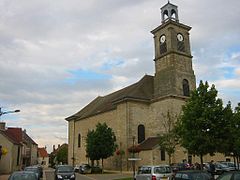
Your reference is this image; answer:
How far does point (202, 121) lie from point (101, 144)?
69.1 feet

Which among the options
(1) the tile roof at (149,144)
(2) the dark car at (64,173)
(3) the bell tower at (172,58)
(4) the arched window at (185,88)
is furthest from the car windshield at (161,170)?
(4) the arched window at (185,88)

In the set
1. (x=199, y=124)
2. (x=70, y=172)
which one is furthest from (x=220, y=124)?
(x=70, y=172)

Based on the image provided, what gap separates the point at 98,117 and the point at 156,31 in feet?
60.1

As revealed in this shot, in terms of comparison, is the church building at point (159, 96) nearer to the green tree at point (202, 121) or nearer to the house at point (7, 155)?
the house at point (7, 155)

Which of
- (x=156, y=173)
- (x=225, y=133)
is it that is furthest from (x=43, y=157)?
(x=156, y=173)

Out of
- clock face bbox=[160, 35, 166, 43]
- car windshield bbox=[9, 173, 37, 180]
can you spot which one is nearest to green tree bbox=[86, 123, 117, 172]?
clock face bbox=[160, 35, 166, 43]

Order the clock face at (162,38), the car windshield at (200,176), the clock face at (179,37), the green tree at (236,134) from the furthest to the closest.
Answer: the clock face at (162,38), the clock face at (179,37), the green tree at (236,134), the car windshield at (200,176)

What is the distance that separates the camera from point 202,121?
24.3 metres

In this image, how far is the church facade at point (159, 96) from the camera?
1736 inches

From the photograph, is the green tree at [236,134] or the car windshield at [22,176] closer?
the car windshield at [22,176]

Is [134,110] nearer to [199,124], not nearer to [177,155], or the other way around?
[177,155]

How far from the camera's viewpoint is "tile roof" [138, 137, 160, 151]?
4084 centimetres

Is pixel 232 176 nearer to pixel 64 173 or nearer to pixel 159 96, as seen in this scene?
pixel 64 173

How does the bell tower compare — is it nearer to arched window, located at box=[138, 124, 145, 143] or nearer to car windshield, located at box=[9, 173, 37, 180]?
arched window, located at box=[138, 124, 145, 143]
